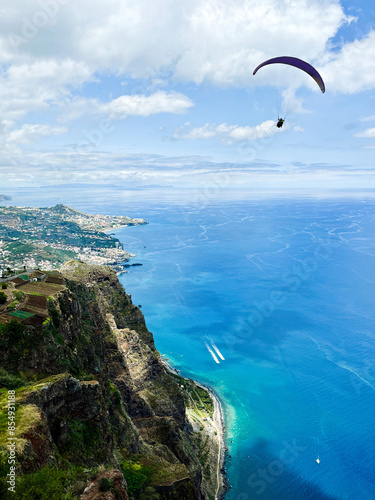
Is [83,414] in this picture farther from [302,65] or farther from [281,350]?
[281,350]

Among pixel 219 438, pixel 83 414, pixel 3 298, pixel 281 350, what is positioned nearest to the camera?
pixel 83 414

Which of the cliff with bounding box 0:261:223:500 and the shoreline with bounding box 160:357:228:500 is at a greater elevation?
the cliff with bounding box 0:261:223:500

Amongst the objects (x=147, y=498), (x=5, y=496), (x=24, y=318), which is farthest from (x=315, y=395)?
(x=5, y=496)

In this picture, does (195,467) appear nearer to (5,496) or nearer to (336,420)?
(5,496)

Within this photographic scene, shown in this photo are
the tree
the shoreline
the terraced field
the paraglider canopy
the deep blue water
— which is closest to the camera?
the tree

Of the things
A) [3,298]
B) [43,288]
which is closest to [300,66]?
[43,288]

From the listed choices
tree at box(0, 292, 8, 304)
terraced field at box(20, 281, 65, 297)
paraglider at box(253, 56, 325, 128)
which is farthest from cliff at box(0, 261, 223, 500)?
paraglider at box(253, 56, 325, 128)

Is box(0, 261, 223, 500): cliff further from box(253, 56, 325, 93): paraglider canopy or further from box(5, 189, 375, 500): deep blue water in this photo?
box(253, 56, 325, 93): paraglider canopy
